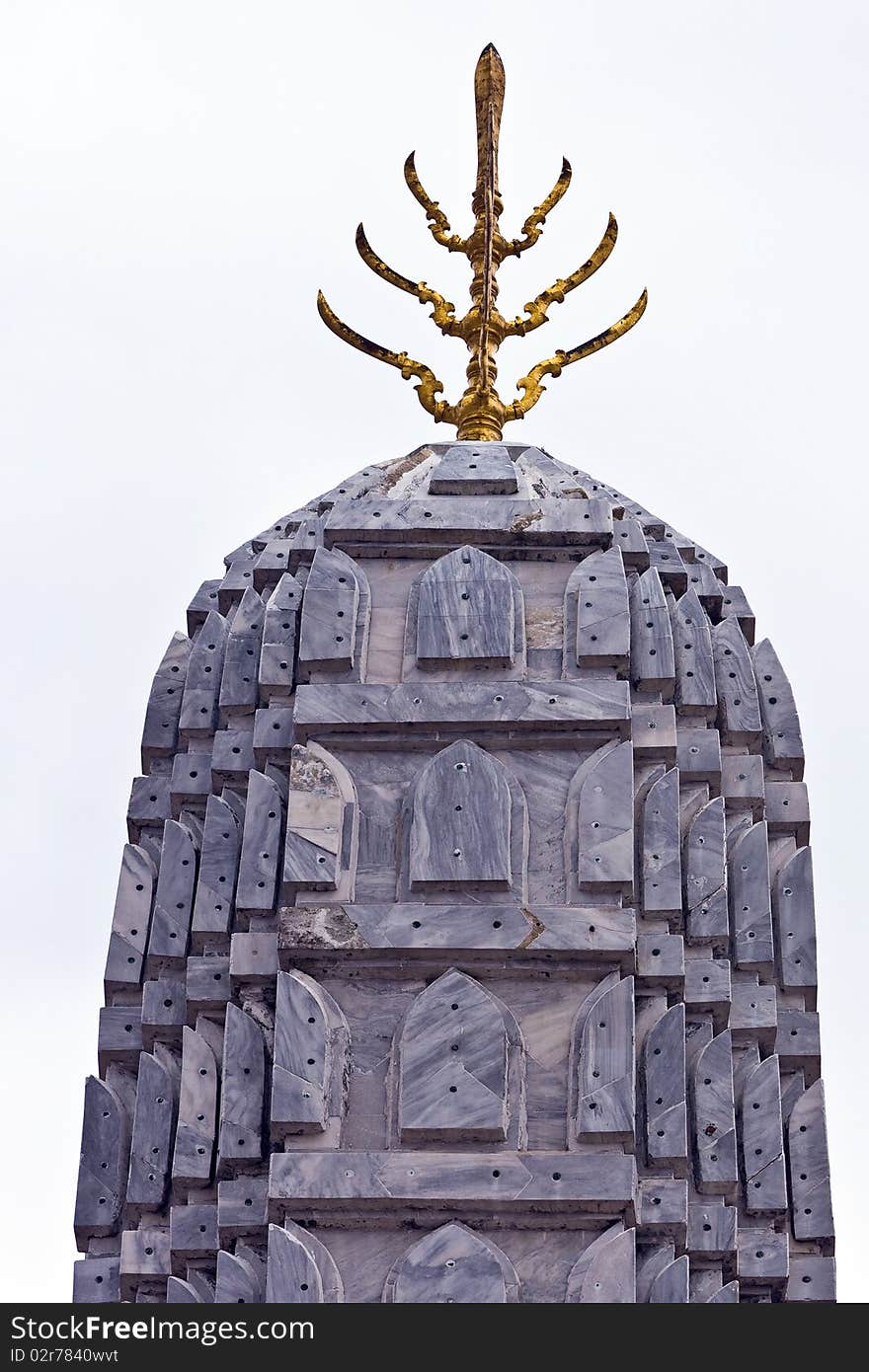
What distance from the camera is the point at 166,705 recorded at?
2098cm

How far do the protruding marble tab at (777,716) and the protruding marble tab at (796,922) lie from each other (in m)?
0.72

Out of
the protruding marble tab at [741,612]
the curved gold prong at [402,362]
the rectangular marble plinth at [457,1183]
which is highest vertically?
the curved gold prong at [402,362]

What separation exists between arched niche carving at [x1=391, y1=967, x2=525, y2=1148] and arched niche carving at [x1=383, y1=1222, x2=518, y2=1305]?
604mm

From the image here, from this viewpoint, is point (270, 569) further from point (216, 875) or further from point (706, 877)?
point (706, 877)

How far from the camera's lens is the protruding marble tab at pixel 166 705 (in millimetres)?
20766

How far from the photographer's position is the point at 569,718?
64.1 feet

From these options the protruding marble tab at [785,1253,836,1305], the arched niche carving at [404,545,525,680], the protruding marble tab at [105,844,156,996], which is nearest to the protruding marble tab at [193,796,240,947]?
the protruding marble tab at [105,844,156,996]

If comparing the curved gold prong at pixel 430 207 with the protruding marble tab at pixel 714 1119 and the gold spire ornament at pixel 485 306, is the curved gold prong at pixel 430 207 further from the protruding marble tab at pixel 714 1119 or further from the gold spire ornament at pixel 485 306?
the protruding marble tab at pixel 714 1119

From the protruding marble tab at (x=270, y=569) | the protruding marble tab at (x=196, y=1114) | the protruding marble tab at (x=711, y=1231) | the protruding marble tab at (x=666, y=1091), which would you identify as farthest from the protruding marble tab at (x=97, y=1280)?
the protruding marble tab at (x=270, y=569)

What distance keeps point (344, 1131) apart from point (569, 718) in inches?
119

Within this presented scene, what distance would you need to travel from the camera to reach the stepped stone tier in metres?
18.0
